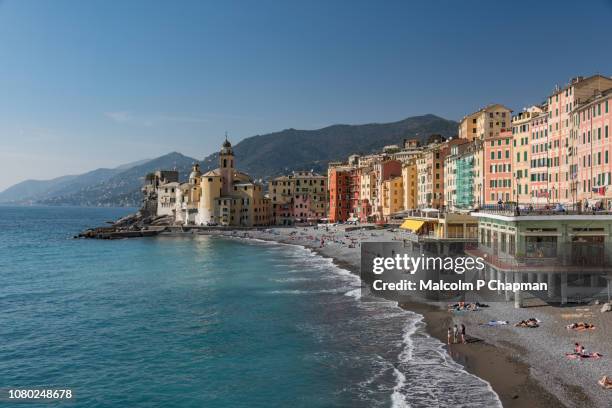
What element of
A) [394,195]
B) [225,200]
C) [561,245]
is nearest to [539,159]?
[561,245]

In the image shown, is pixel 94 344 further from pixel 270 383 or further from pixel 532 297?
pixel 532 297

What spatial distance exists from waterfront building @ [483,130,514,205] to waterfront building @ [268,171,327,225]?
336 ft

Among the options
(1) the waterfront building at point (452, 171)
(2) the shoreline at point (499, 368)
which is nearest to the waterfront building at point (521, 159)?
(1) the waterfront building at point (452, 171)

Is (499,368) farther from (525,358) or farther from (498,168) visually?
(498,168)

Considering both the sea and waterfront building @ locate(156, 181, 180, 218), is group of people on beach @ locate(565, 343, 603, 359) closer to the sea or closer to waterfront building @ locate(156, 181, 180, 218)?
the sea

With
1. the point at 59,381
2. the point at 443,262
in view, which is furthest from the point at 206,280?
the point at 59,381

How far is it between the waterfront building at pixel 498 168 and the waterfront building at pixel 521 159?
5.40ft

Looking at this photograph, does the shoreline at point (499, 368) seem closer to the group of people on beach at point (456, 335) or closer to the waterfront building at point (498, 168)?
the group of people on beach at point (456, 335)

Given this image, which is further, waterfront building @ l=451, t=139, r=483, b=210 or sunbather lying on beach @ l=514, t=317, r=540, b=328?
waterfront building @ l=451, t=139, r=483, b=210

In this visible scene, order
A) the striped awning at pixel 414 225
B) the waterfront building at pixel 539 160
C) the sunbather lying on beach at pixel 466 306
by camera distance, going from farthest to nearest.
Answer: the waterfront building at pixel 539 160 < the striped awning at pixel 414 225 < the sunbather lying on beach at pixel 466 306

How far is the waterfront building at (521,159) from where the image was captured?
74.3 meters

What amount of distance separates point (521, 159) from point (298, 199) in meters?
113

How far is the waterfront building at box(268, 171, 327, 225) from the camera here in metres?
184

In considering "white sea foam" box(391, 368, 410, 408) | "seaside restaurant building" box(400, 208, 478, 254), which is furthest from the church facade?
"white sea foam" box(391, 368, 410, 408)
